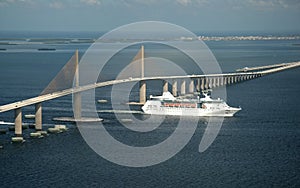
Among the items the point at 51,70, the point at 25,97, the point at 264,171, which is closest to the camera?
the point at 264,171

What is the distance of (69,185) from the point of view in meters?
26.1

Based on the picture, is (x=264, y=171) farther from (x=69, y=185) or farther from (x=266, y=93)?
(x=266, y=93)

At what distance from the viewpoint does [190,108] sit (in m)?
46.3

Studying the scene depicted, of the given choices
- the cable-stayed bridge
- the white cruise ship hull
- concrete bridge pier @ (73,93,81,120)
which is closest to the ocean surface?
the white cruise ship hull

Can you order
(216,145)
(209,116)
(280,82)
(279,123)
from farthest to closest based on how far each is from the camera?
(280,82)
(209,116)
(279,123)
(216,145)

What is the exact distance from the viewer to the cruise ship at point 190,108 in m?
45.6

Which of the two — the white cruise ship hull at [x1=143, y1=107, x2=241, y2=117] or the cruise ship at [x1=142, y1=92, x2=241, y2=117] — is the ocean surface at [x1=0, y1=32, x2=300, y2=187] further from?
the cruise ship at [x1=142, y1=92, x2=241, y2=117]

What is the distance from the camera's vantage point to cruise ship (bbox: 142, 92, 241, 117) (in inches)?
1794

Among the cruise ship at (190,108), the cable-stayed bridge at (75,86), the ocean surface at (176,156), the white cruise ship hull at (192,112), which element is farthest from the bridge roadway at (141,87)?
the white cruise ship hull at (192,112)

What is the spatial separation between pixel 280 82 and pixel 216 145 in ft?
120

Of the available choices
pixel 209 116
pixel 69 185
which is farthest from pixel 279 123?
pixel 69 185

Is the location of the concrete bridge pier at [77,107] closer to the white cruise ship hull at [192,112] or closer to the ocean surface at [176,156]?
the ocean surface at [176,156]

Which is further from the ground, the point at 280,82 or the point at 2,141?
the point at 280,82

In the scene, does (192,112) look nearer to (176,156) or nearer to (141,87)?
(141,87)
